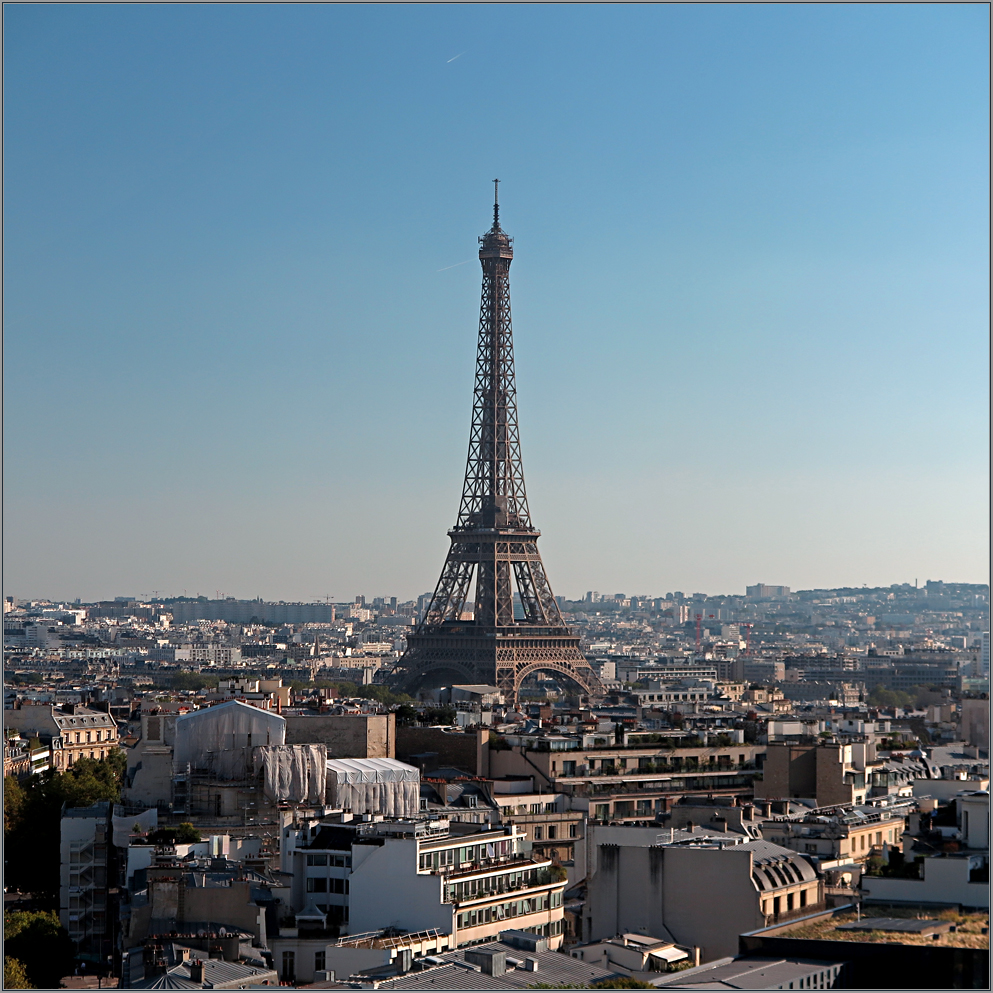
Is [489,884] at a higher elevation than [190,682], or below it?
higher

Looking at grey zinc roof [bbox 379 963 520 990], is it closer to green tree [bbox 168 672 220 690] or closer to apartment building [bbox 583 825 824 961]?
apartment building [bbox 583 825 824 961]

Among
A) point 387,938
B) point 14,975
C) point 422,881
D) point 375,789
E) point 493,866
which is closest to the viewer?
point 387,938

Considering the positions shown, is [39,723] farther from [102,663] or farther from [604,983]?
[102,663]

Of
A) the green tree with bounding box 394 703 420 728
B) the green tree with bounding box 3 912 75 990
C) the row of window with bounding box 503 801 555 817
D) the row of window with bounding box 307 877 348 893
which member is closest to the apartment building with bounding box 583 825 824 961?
the row of window with bounding box 307 877 348 893

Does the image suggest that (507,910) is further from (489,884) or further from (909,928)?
(909,928)

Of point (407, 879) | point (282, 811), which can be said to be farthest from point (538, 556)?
point (407, 879)

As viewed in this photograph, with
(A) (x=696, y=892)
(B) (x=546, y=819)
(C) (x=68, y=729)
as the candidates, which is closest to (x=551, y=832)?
(B) (x=546, y=819)
